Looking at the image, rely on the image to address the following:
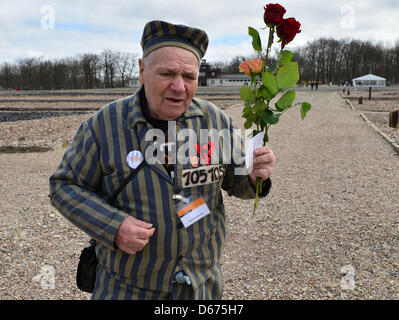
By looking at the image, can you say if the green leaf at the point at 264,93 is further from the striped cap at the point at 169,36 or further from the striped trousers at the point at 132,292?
the striped trousers at the point at 132,292

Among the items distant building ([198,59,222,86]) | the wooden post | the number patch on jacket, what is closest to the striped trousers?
the number patch on jacket

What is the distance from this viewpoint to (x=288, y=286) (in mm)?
4109

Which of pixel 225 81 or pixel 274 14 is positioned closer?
pixel 274 14

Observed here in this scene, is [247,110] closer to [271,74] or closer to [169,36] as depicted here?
[271,74]

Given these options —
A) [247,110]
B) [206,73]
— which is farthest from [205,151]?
[206,73]

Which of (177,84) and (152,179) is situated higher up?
(177,84)

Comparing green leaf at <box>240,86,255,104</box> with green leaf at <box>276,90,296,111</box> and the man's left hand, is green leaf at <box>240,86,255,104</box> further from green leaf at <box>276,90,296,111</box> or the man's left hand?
the man's left hand

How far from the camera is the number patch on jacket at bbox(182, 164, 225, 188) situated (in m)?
1.81

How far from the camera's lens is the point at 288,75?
5.63ft

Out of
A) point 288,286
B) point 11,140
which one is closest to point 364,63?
point 11,140

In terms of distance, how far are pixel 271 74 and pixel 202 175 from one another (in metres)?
0.55

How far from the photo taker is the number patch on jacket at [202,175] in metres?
1.81
